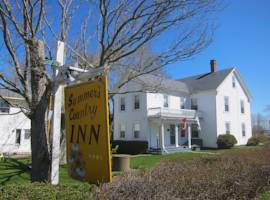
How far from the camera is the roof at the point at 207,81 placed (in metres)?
32.5

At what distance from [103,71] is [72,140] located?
1.11m

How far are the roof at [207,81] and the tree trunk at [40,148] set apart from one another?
27.3 m

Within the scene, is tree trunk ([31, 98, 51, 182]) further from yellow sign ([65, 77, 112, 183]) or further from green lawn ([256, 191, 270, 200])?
green lawn ([256, 191, 270, 200])

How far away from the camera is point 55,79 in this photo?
195 inches

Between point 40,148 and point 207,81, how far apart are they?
30.1 meters

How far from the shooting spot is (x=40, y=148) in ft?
19.9

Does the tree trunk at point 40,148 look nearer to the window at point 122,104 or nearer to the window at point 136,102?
the window at point 136,102

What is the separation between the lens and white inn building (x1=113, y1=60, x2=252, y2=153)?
89.6ft

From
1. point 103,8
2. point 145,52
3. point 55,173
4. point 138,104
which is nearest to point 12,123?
point 138,104

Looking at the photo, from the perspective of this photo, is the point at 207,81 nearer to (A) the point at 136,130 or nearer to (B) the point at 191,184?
(A) the point at 136,130

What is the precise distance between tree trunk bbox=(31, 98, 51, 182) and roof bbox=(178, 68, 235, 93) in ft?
89.6

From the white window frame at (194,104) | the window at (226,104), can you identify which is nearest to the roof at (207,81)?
the white window frame at (194,104)

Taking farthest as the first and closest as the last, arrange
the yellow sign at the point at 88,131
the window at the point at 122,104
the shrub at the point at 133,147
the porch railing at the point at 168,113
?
the window at the point at 122,104
the porch railing at the point at 168,113
the shrub at the point at 133,147
the yellow sign at the point at 88,131

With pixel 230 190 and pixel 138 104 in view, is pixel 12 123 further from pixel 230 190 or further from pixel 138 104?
pixel 230 190
